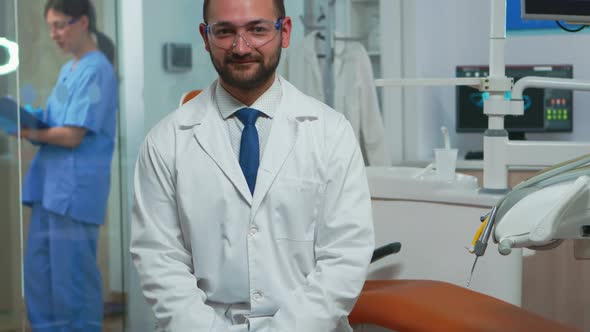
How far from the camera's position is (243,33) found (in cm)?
155

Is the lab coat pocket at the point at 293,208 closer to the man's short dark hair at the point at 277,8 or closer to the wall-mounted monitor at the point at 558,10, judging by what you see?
the man's short dark hair at the point at 277,8

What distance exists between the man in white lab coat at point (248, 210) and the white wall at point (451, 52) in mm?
3085

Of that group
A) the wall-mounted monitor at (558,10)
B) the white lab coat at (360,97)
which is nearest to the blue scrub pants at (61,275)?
the white lab coat at (360,97)

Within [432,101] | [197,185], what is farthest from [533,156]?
[432,101]

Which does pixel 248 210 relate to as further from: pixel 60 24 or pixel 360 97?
pixel 360 97

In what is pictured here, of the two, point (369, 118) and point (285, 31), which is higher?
point (285, 31)

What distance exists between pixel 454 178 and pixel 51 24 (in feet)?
5.08

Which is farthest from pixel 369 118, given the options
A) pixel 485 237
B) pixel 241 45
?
pixel 485 237

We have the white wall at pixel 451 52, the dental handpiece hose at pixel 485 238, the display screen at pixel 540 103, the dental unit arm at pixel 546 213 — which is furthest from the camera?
the white wall at pixel 451 52

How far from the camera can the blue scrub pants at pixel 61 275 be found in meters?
3.03

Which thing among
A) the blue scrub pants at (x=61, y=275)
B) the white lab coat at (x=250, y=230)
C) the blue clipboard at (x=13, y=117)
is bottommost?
the blue scrub pants at (x=61, y=275)

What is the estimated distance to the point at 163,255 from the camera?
1540mm

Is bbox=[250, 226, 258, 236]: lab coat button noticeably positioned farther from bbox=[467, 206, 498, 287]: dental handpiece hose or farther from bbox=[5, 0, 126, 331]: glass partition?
bbox=[5, 0, 126, 331]: glass partition

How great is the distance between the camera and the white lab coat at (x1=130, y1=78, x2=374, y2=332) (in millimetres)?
1517
